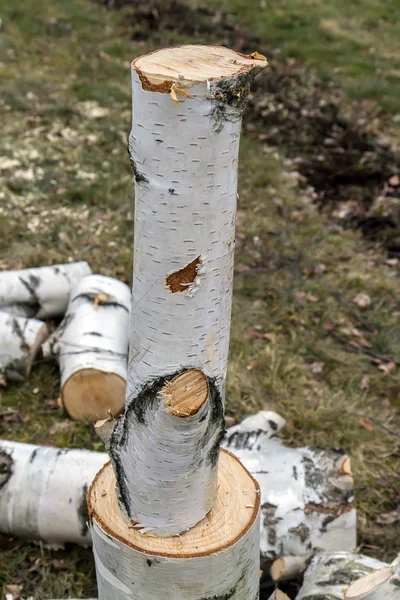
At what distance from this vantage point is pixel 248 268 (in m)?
4.83

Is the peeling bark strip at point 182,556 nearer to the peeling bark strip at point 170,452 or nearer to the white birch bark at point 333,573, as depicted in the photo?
the peeling bark strip at point 170,452

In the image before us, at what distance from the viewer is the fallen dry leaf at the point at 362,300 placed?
14.8 ft

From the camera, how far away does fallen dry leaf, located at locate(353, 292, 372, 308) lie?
4.50 metres

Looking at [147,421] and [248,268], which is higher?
[147,421]

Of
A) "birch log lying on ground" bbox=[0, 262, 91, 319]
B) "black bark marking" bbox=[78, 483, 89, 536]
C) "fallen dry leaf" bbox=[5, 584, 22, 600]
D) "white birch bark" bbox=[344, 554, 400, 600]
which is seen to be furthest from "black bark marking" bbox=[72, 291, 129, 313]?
"white birch bark" bbox=[344, 554, 400, 600]

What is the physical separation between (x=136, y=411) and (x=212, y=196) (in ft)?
2.10

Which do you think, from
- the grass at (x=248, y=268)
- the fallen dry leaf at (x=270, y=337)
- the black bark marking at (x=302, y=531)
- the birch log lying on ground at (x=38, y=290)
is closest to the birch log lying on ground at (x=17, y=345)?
the grass at (x=248, y=268)

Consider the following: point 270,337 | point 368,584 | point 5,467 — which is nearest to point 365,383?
point 270,337

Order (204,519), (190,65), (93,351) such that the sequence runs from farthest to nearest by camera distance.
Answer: (93,351), (204,519), (190,65)

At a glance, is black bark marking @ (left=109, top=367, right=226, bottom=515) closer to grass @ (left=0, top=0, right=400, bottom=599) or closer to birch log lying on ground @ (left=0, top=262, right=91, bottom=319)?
grass @ (left=0, top=0, right=400, bottom=599)

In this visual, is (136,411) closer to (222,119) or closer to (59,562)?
(222,119)

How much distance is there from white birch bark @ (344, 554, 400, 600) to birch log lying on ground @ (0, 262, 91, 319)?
2.70 meters

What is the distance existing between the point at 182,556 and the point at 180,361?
575 mm

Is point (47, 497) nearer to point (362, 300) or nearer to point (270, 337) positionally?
point (270, 337)
